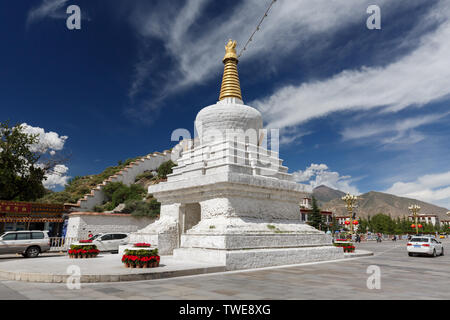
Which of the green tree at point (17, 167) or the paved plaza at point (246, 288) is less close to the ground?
the green tree at point (17, 167)

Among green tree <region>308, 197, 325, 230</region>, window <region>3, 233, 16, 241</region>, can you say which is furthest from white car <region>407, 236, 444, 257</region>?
green tree <region>308, 197, 325, 230</region>

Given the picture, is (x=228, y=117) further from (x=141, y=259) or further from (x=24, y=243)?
(x=24, y=243)

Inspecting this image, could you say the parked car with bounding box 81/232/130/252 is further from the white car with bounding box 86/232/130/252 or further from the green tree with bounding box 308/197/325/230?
the green tree with bounding box 308/197/325/230

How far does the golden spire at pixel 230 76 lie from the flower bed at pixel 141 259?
34.1ft

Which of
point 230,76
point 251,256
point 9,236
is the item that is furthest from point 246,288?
point 9,236

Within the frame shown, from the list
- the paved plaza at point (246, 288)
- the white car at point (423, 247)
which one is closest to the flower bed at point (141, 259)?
the paved plaza at point (246, 288)

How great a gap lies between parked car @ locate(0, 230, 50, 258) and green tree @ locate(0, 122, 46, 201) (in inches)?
359

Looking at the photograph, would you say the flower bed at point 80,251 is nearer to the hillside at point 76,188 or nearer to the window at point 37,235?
the window at point 37,235

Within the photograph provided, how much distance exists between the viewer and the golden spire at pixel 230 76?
17656 mm

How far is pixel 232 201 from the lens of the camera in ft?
44.2

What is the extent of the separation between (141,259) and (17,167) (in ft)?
68.7
